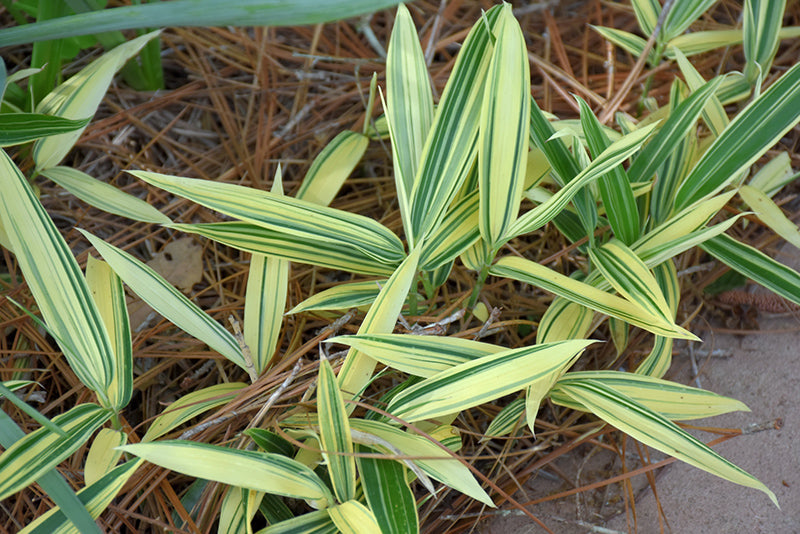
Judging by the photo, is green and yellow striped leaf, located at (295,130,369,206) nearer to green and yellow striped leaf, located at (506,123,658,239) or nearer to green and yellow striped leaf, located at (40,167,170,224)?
green and yellow striped leaf, located at (40,167,170,224)

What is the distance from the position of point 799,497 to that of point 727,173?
→ 1.46ft

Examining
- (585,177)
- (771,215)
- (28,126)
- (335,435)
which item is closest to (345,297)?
(335,435)

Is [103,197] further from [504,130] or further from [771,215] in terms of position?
[771,215]

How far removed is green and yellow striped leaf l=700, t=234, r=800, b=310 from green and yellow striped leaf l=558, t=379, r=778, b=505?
0.28 m

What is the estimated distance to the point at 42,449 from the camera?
685 millimetres

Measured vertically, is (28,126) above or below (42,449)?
above

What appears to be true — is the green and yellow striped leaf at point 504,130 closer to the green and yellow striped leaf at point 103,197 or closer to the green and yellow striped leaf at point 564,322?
the green and yellow striped leaf at point 564,322

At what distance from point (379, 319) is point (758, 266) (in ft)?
1.71

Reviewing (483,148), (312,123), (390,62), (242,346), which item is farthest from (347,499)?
(312,123)

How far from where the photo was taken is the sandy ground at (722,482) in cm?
86

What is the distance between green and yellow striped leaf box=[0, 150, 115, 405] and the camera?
2.42 ft

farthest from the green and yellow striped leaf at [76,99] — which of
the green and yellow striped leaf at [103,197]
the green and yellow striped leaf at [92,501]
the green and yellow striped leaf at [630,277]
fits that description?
the green and yellow striped leaf at [630,277]

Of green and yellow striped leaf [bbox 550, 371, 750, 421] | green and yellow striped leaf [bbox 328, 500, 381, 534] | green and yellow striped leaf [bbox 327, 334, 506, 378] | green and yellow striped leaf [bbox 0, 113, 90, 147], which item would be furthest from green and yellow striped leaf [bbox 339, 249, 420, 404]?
green and yellow striped leaf [bbox 0, 113, 90, 147]

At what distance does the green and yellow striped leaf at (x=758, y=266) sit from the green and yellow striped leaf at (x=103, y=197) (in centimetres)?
→ 78
